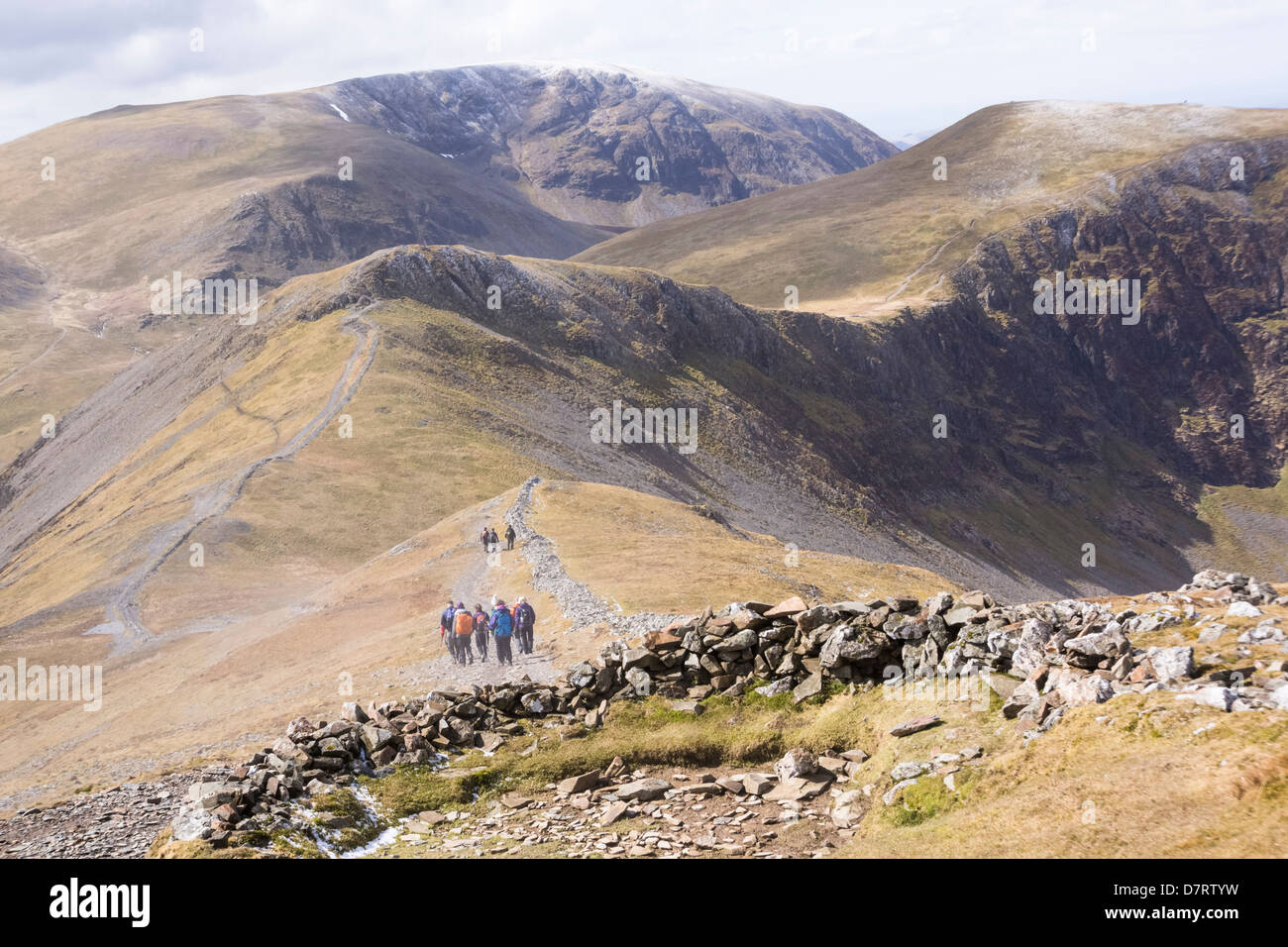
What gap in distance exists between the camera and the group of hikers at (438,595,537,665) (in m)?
33.9

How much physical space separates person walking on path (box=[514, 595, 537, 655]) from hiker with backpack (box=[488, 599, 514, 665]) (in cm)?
81

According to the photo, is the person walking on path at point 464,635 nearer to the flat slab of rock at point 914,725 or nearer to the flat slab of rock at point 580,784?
the flat slab of rock at point 580,784

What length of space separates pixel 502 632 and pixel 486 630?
203 centimetres

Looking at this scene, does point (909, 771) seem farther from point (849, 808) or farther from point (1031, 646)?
point (1031, 646)

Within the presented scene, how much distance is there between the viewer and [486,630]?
35.7m

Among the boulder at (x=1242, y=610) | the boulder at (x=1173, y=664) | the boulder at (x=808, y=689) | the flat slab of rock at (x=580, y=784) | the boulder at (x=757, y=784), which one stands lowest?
the flat slab of rock at (x=580, y=784)

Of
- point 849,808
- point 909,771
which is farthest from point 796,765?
point 909,771

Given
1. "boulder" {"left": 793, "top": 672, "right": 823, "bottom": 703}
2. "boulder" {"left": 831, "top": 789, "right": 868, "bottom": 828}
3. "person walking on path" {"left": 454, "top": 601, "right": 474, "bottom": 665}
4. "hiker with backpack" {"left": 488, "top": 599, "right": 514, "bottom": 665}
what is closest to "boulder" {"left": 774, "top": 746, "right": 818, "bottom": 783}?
"boulder" {"left": 831, "top": 789, "right": 868, "bottom": 828}

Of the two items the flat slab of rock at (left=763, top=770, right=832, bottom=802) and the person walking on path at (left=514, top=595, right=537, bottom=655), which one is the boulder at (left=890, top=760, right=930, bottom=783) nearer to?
the flat slab of rock at (left=763, top=770, right=832, bottom=802)

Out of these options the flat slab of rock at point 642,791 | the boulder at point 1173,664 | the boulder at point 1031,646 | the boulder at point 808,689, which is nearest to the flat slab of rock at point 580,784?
the flat slab of rock at point 642,791

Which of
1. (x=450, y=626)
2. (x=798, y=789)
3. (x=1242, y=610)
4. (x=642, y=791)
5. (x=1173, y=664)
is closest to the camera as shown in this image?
(x=1173, y=664)

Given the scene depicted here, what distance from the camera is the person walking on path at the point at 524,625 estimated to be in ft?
114
